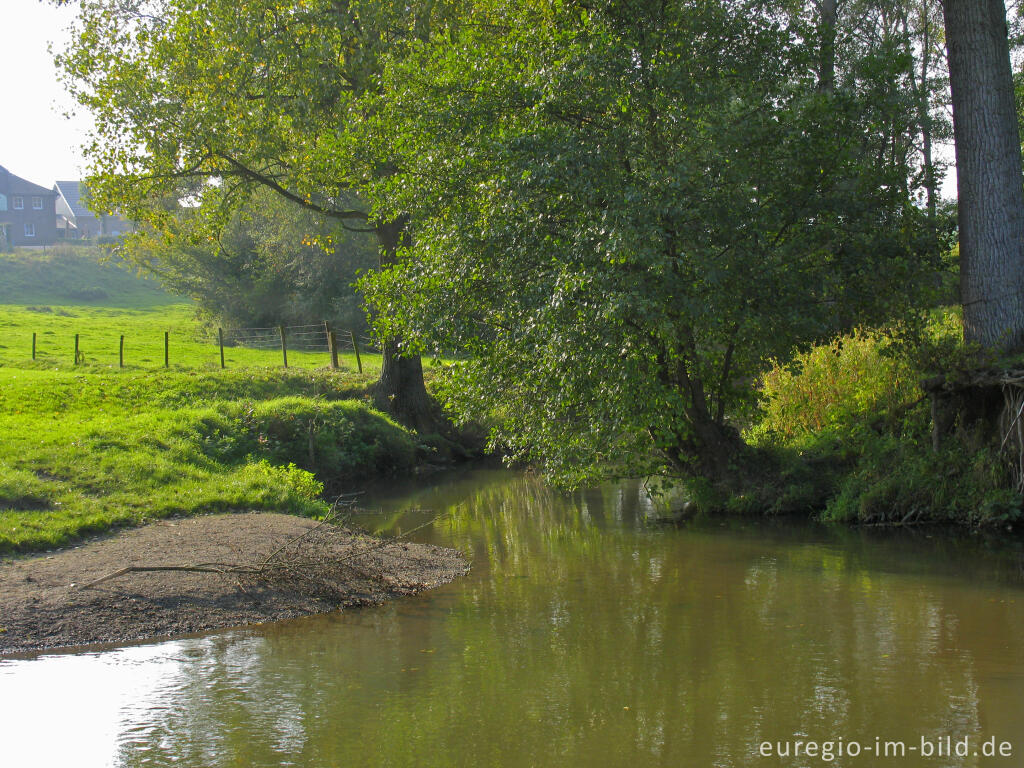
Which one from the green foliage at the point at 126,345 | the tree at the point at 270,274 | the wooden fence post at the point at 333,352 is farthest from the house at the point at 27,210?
the wooden fence post at the point at 333,352

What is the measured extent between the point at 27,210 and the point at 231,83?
2969 inches

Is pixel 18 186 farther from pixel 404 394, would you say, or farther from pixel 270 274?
pixel 404 394

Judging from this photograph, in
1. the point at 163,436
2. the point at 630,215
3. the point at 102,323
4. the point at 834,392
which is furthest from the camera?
the point at 102,323

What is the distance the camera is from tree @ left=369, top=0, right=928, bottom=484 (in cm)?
1172

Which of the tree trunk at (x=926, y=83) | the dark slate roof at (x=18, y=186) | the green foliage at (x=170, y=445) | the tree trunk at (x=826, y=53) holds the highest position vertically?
the dark slate roof at (x=18, y=186)

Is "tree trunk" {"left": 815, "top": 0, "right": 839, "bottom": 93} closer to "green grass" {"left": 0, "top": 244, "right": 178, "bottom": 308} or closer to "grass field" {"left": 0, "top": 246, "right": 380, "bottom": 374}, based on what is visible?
"grass field" {"left": 0, "top": 246, "right": 380, "bottom": 374}

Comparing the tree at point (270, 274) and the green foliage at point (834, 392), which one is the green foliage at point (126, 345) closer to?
the tree at point (270, 274)

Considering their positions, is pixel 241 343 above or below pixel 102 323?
below

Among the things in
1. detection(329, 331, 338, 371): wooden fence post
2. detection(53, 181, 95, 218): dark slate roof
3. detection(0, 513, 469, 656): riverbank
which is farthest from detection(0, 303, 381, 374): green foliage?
detection(53, 181, 95, 218): dark slate roof

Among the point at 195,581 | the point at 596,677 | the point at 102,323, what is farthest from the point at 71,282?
the point at 596,677

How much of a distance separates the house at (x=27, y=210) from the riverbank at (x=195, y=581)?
81.2 meters

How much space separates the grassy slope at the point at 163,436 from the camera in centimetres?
1242

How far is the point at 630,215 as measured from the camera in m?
11.3

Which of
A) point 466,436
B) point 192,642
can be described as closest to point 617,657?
point 192,642
